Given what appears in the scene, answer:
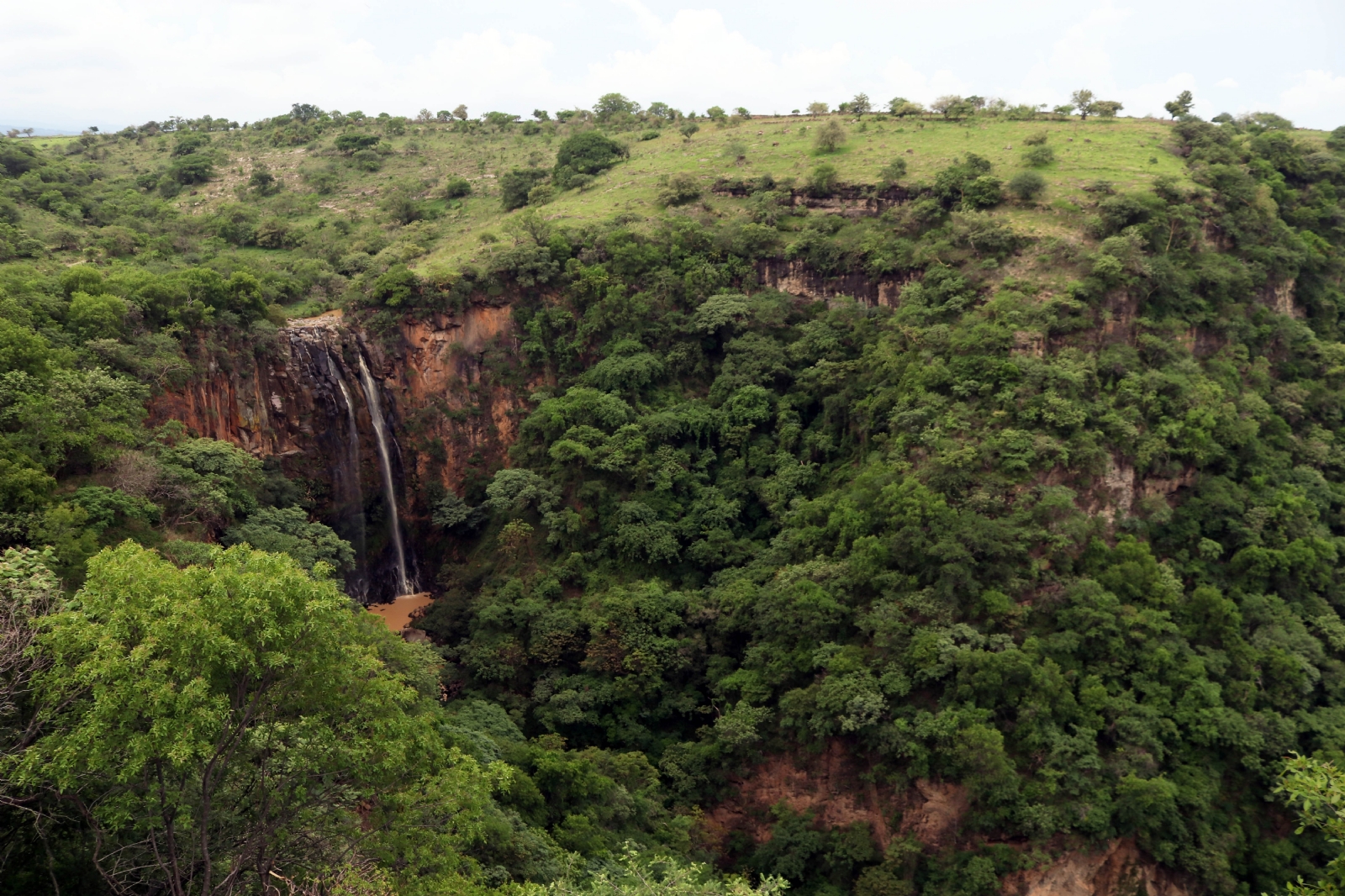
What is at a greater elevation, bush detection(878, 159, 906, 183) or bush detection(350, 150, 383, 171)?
bush detection(350, 150, 383, 171)

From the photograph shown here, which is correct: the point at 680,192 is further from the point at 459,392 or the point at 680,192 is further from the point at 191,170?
the point at 191,170

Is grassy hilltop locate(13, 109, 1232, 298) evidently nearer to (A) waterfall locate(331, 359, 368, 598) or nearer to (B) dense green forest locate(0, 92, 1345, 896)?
(B) dense green forest locate(0, 92, 1345, 896)

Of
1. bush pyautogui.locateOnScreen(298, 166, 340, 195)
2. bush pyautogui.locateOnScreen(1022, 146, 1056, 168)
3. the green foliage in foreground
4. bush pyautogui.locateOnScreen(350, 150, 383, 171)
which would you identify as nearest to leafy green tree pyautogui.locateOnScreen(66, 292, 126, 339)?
the green foliage in foreground

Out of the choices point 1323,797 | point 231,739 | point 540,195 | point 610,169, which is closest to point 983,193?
point 610,169

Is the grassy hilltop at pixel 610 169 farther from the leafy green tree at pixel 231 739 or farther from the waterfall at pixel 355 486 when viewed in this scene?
the leafy green tree at pixel 231 739

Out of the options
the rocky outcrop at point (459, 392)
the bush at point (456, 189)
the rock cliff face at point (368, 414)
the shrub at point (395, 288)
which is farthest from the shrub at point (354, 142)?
the rocky outcrop at point (459, 392)
